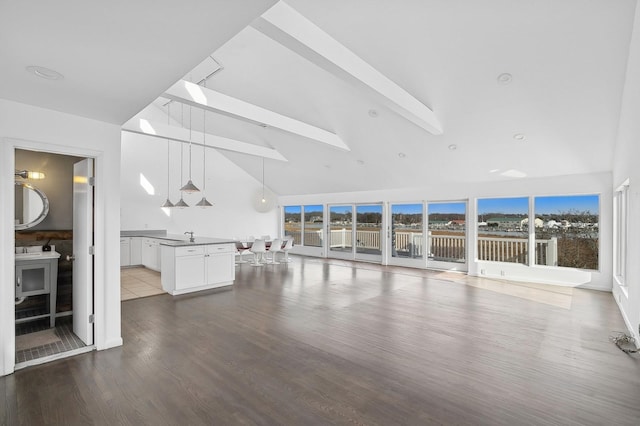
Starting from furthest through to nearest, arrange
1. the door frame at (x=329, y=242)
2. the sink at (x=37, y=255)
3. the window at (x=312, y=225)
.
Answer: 1. the window at (x=312, y=225)
2. the door frame at (x=329, y=242)
3. the sink at (x=37, y=255)

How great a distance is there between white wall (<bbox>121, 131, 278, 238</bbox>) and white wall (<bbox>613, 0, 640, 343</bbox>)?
9137mm

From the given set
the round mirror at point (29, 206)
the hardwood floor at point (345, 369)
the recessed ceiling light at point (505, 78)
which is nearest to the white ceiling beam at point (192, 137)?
the round mirror at point (29, 206)

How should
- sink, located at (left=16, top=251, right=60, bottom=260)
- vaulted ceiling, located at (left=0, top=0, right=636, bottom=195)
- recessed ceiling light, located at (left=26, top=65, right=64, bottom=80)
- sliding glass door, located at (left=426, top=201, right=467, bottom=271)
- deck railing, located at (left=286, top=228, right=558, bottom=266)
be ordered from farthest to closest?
sliding glass door, located at (left=426, top=201, right=467, bottom=271) → deck railing, located at (left=286, top=228, right=558, bottom=266) → sink, located at (left=16, top=251, right=60, bottom=260) → recessed ceiling light, located at (left=26, top=65, right=64, bottom=80) → vaulted ceiling, located at (left=0, top=0, right=636, bottom=195)

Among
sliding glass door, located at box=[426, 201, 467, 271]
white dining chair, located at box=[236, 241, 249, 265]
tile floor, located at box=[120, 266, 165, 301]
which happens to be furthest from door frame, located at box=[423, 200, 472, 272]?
tile floor, located at box=[120, 266, 165, 301]

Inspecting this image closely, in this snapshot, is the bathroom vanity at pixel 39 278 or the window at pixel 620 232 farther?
the window at pixel 620 232

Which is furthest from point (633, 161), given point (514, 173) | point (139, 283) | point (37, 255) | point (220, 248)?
point (139, 283)

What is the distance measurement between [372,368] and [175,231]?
7.79m

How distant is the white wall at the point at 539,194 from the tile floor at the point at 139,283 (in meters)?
6.26

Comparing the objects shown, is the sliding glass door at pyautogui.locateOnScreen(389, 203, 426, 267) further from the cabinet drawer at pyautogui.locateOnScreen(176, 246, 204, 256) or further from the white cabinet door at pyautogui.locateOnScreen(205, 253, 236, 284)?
the cabinet drawer at pyautogui.locateOnScreen(176, 246, 204, 256)

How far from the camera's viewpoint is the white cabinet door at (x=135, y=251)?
25.7 ft

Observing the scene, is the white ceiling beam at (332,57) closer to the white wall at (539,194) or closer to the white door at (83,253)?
the white door at (83,253)

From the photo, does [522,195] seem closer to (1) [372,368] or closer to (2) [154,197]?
(1) [372,368]

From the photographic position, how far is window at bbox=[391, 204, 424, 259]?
8383mm

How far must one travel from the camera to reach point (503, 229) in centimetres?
705
